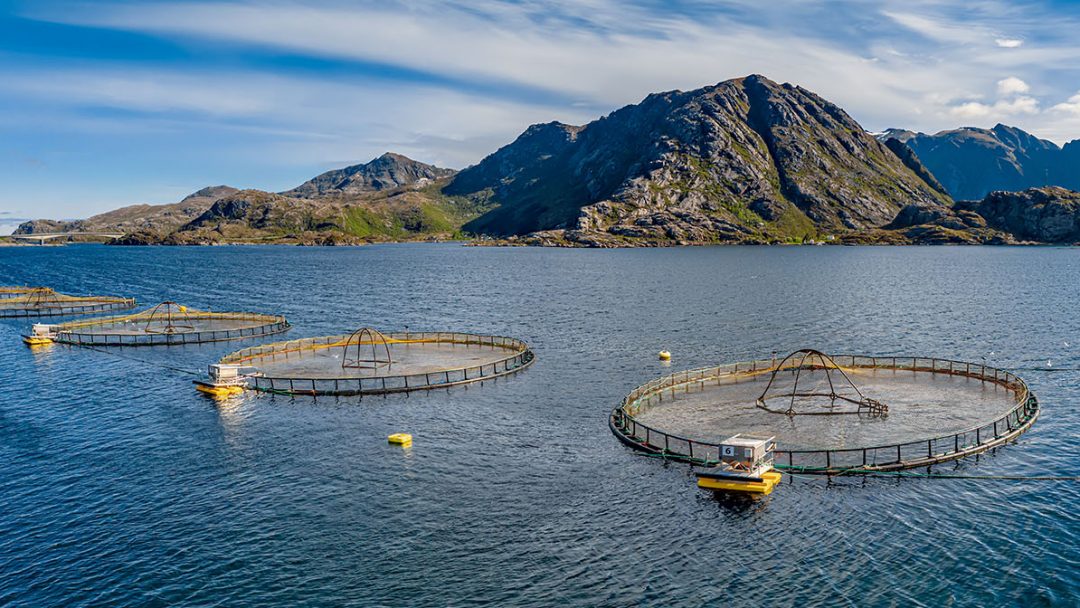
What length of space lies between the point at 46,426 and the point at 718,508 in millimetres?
74542

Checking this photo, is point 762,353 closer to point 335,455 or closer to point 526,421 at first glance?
point 526,421

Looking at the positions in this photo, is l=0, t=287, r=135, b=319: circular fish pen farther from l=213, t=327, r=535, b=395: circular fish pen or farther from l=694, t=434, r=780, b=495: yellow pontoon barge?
l=694, t=434, r=780, b=495: yellow pontoon barge

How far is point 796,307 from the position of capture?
578 ft

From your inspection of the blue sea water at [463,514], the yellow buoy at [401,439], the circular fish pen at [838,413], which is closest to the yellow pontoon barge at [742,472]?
the blue sea water at [463,514]

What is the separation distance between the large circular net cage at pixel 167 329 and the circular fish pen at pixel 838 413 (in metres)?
90.0

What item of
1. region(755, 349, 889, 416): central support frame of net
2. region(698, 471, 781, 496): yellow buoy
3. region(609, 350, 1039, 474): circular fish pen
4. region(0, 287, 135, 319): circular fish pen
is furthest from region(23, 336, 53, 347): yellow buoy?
region(698, 471, 781, 496): yellow buoy

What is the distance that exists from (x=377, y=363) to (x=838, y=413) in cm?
6455

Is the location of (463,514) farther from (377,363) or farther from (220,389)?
(377,363)

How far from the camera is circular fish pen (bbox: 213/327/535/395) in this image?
96.4 metres

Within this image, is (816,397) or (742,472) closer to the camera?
A: (742,472)

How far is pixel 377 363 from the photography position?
359 ft

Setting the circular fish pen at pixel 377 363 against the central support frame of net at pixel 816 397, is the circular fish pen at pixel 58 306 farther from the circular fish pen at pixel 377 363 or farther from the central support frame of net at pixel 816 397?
the central support frame of net at pixel 816 397

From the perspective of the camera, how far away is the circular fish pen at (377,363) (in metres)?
96.4

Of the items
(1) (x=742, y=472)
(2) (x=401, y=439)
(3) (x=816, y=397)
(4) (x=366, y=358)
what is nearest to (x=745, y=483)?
(1) (x=742, y=472)
